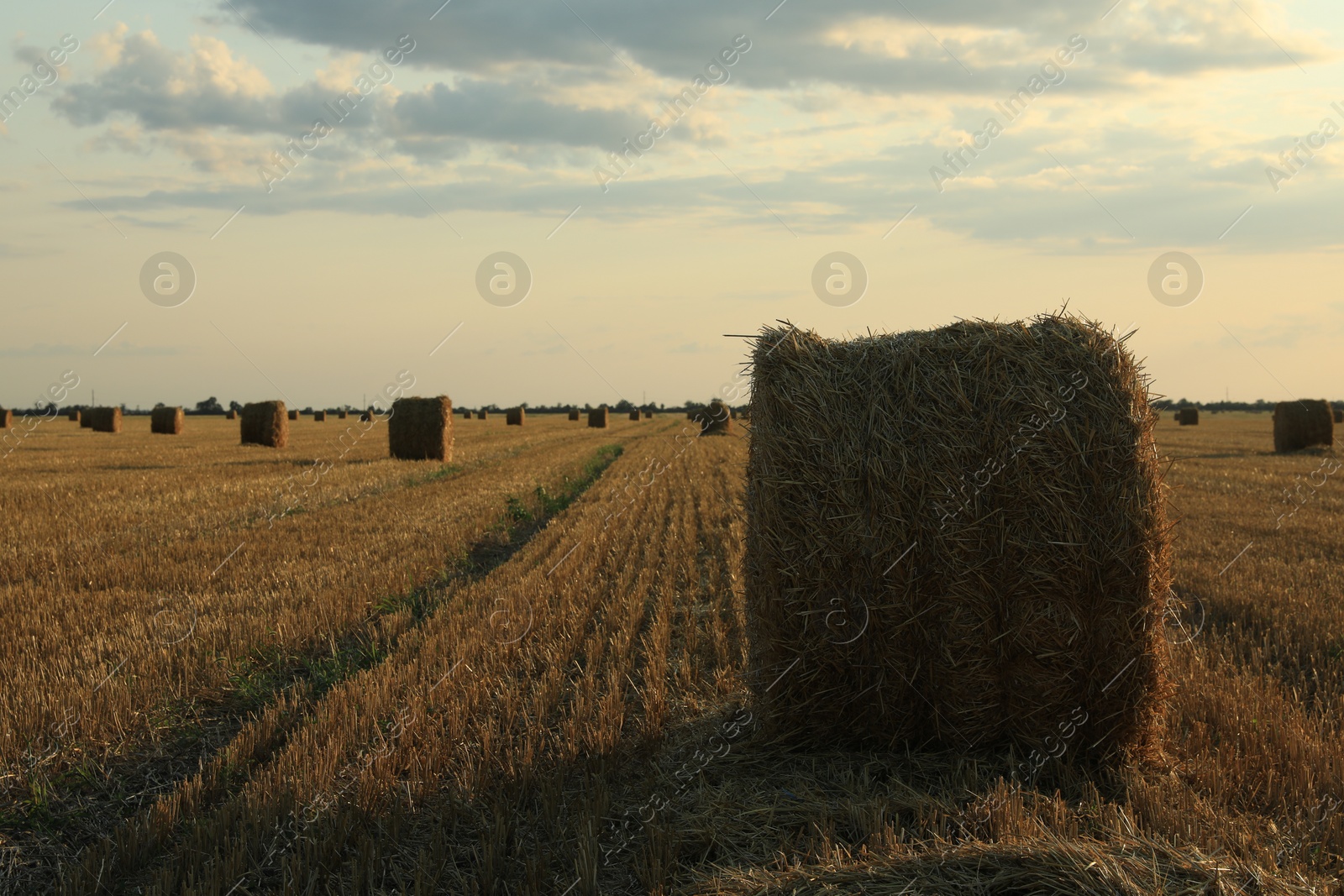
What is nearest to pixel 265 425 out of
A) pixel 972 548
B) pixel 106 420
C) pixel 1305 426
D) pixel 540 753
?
pixel 106 420

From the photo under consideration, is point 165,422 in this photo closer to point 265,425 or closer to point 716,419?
point 265,425

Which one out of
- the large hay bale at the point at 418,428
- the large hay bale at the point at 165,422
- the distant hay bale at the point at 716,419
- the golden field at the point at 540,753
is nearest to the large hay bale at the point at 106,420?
the large hay bale at the point at 165,422

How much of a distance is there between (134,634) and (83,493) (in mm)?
10876

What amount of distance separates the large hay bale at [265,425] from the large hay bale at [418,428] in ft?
30.8

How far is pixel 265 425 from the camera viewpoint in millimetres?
32438

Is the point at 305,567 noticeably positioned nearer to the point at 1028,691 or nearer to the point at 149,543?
the point at 149,543

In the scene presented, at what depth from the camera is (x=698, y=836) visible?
13.5ft

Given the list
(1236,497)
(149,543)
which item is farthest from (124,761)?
(1236,497)

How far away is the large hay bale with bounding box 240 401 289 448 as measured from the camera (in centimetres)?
3225

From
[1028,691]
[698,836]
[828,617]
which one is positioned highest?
[828,617]

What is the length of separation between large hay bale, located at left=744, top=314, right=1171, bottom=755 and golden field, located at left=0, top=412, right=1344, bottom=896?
13.9 inches

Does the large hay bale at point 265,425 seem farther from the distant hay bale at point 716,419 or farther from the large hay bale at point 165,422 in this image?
the distant hay bale at point 716,419

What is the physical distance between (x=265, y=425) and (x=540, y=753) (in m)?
31.2

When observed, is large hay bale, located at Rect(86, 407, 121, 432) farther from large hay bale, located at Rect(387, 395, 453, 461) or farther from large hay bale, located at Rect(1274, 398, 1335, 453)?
large hay bale, located at Rect(1274, 398, 1335, 453)
